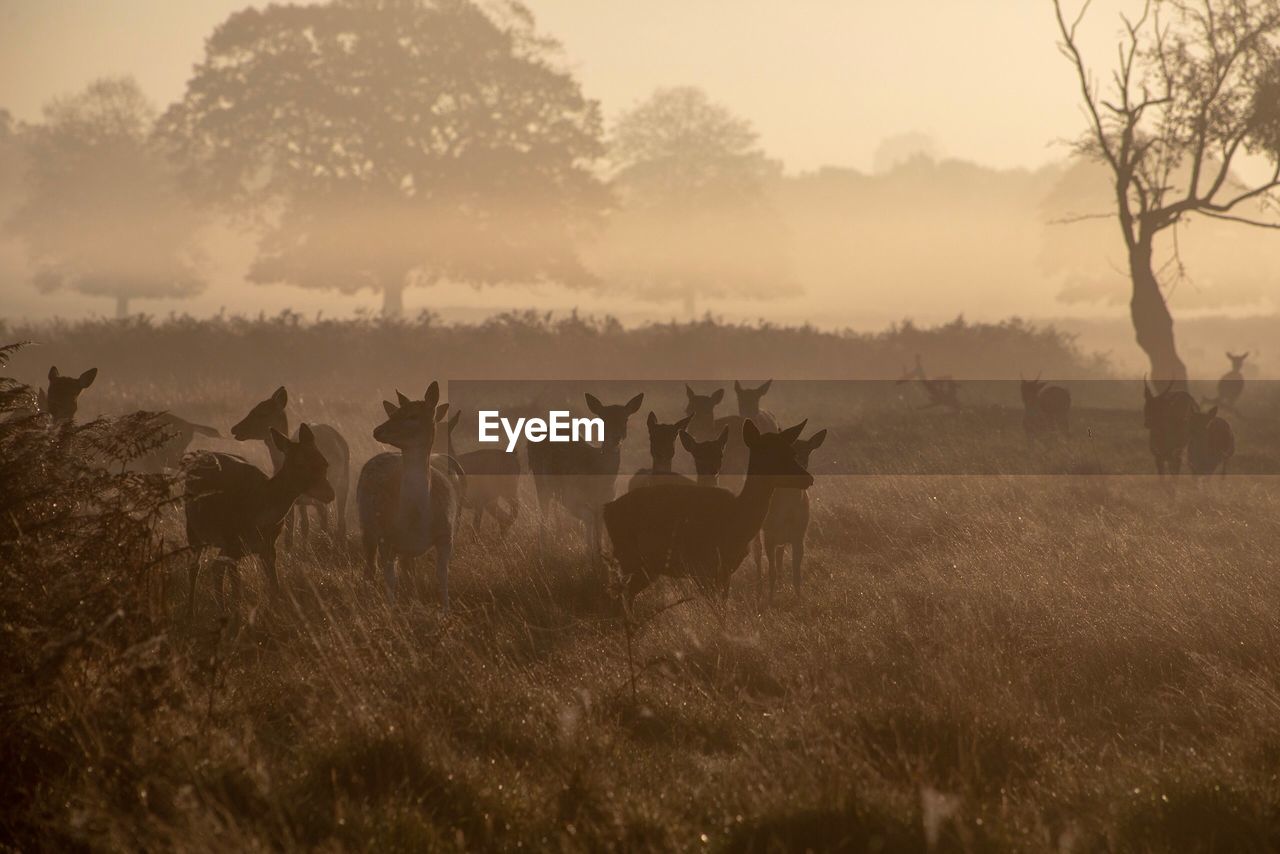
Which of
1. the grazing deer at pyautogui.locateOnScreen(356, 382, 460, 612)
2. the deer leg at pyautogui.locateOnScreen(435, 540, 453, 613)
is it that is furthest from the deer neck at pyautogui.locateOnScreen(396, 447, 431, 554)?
the deer leg at pyautogui.locateOnScreen(435, 540, 453, 613)

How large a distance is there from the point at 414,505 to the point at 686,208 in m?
59.3

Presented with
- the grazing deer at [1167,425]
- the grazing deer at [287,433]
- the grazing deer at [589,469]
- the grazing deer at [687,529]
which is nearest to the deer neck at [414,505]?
the grazing deer at [287,433]

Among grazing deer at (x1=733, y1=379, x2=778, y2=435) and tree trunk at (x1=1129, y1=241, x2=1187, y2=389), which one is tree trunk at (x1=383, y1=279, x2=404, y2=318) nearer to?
tree trunk at (x1=1129, y1=241, x2=1187, y2=389)

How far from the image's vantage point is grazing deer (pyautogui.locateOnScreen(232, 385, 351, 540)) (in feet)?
41.3

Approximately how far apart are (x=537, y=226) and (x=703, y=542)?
3831 cm

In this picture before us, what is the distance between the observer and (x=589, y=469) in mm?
13992

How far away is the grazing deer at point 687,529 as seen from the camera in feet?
32.2

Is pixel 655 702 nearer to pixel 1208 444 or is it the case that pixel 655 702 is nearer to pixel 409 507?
pixel 409 507

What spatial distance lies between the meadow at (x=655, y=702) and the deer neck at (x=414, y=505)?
0.59 metres

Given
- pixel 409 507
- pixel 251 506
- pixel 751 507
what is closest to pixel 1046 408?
pixel 751 507

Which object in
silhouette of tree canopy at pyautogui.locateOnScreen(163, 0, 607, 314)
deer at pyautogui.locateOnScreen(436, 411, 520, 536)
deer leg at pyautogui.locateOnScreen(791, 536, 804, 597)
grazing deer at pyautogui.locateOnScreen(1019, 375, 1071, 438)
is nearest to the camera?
deer leg at pyautogui.locateOnScreen(791, 536, 804, 597)

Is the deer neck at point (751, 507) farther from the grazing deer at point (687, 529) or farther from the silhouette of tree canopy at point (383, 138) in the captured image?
the silhouette of tree canopy at point (383, 138)

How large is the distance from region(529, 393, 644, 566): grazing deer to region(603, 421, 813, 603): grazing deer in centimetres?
334

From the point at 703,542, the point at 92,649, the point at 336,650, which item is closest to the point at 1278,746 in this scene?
the point at 703,542
